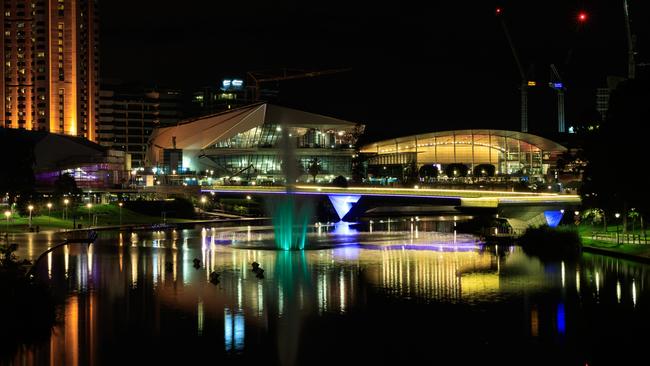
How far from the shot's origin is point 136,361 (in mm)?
28344

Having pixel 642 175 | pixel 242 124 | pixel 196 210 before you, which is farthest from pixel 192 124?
pixel 642 175

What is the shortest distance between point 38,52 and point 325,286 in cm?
14601

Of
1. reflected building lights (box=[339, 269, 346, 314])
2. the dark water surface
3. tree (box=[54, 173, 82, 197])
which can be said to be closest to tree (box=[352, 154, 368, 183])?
tree (box=[54, 173, 82, 197])

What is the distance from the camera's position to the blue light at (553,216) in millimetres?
69500

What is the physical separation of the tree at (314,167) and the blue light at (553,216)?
8416 cm

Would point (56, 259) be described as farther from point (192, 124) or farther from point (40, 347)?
point (192, 124)

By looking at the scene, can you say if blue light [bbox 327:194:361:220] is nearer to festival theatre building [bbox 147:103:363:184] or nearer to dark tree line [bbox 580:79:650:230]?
dark tree line [bbox 580:79:650:230]

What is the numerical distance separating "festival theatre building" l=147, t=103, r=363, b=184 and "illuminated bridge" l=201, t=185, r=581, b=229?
44.5 metres

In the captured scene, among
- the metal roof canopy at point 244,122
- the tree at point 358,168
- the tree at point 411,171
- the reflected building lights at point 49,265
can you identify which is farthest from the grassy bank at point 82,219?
the tree at point 358,168

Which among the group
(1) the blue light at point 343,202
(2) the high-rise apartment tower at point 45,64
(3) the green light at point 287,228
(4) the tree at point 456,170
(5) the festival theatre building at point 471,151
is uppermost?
(2) the high-rise apartment tower at point 45,64

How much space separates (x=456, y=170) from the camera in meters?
154

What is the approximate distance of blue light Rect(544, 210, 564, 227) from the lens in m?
69.5

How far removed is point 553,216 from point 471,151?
89.2 meters

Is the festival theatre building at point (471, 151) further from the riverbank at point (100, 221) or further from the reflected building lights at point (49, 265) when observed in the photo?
the reflected building lights at point (49, 265)
